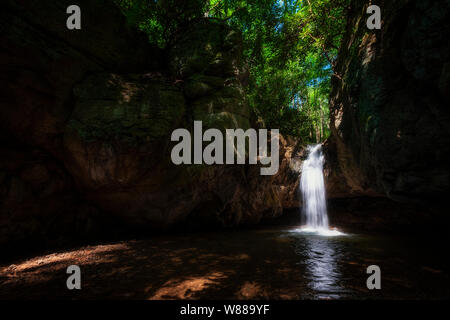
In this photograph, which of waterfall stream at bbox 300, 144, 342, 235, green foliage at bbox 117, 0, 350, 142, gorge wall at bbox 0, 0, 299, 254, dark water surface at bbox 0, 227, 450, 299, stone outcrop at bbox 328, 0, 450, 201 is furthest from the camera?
waterfall stream at bbox 300, 144, 342, 235

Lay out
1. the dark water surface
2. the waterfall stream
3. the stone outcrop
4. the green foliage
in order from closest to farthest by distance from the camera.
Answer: the dark water surface → the stone outcrop → the green foliage → the waterfall stream

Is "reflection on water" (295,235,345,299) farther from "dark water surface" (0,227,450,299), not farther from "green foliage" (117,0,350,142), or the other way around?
"green foliage" (117,0,350,142)

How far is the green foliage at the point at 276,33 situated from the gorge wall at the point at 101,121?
1.31 meters

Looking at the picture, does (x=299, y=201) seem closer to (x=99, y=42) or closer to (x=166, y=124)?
(x=166, y=124)

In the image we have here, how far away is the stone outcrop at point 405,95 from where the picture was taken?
326 centimetres

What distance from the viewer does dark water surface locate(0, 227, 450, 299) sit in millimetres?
2551

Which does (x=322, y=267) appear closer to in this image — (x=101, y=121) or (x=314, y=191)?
(x=314, y=191)

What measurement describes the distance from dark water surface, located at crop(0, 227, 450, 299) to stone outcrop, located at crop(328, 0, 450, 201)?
1940 mm

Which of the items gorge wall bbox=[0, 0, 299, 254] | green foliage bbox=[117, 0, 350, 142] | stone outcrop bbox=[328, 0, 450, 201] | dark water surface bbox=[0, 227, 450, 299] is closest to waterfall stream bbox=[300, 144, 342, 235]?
green foliage bbox=[117, 0, 350, 142]

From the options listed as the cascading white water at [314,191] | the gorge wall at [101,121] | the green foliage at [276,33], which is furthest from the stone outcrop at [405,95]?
the gorge wall at [101,121]

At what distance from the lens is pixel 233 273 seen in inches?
127

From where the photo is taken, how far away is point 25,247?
4953 millimetres

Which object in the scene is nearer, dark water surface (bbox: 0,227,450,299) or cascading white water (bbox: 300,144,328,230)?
dark water surface (bbox: 0,227,450,299)
